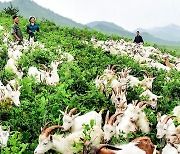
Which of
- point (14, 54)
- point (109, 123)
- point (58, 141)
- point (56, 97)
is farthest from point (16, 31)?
point (58, 141)

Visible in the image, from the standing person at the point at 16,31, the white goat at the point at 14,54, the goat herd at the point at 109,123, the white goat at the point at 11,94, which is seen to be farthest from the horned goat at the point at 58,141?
the standing person at the point at 16,31

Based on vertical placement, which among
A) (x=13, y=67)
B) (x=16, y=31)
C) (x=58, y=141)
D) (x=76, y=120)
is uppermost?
(x=16, y=31)

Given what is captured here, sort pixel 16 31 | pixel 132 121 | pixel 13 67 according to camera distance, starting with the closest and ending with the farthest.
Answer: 1. pixel 132 121
2. pixel 13 67
3. pixel 16 31

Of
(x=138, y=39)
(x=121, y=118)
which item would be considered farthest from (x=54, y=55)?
(x=138, y=39)

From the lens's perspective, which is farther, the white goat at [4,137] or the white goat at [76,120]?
the white goat at [76,120]

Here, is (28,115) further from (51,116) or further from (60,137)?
(60,137)

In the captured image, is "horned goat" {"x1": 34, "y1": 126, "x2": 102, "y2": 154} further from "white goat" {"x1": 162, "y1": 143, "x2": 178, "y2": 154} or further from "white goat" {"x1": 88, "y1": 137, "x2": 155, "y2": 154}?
"white goat" {"x1": 162, "y1": 143, "x2": 178, "y2": 154}

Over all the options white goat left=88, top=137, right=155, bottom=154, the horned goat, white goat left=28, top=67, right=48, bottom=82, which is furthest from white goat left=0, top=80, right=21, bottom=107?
white goat left=88, top=137, right=155, bottom=154

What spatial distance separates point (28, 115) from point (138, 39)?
2020cm

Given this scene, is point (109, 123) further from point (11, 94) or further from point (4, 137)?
point (11, 94)

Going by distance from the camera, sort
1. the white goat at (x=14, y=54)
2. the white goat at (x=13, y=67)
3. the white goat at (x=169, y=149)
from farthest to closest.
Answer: the white goat at (x=14, y=54) → the white goat at (x=13, y=67) → the white goat at (x=169, y=149)

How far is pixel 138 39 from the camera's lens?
92.7 feet

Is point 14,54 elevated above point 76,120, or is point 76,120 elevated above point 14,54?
point 14,54

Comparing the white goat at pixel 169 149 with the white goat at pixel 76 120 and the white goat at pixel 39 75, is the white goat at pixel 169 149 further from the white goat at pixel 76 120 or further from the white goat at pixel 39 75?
the white goat at pixel 39 75
